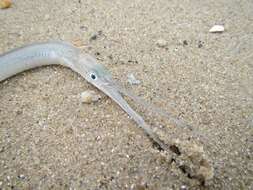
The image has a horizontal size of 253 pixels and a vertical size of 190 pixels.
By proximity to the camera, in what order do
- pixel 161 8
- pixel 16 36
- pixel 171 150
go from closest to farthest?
pixel 171 150, pixel 16 36, pixel 161 8

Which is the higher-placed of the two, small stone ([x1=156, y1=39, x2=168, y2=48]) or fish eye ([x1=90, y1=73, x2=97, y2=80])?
fish eye ([x1=90, y1=73, x2=97, y2=80])

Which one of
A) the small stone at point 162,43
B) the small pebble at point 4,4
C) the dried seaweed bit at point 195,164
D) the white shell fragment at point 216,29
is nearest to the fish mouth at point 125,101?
the dried seaweed bit at point 195,164

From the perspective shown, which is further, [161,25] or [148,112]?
[161,25]

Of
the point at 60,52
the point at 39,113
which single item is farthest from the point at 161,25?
the point at 39,113

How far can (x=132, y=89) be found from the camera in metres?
3.32

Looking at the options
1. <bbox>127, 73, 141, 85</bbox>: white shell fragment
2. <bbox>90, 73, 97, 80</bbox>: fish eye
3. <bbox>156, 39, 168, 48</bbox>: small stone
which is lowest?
<bbox>127, 73, 141, 85</bbox>: white shell fragment

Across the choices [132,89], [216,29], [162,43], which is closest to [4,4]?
[162,43]

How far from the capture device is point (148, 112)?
9.96ft

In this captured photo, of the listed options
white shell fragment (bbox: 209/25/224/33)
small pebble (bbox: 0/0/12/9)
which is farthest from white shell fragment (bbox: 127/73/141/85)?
small pebble (bbox: 0/0/12/9)

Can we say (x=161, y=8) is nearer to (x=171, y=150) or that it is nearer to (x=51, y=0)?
(x=51, y=0)

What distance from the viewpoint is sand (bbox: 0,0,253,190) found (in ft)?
8.39

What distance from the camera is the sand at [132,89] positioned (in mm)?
2559

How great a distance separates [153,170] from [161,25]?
2.23 meters

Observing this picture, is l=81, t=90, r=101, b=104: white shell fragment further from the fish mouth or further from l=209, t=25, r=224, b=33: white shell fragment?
l=209, t=25, r=224, b=33: white shell fragment
